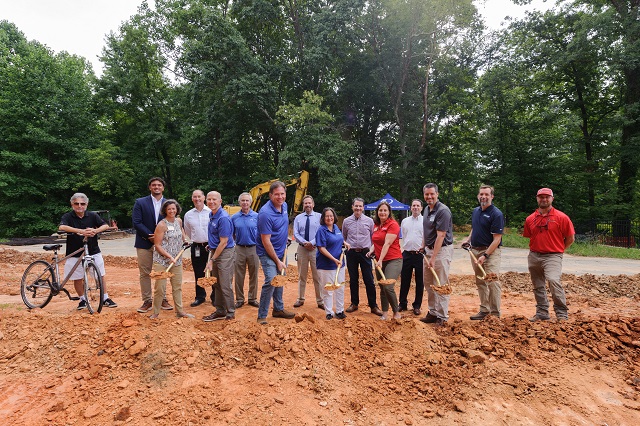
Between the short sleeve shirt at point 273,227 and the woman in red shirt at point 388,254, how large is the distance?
4.18 feet

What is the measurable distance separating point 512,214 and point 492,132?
4.59 meters

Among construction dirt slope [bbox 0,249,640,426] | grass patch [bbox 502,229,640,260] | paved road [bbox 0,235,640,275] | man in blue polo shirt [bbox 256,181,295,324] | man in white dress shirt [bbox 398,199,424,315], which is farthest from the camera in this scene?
grass patch [bbox 502,229,640,260]

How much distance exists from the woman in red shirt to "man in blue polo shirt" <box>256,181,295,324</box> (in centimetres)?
132

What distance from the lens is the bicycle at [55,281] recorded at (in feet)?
16.1

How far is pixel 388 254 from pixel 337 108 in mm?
20715

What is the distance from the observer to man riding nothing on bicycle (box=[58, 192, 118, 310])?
193 inches

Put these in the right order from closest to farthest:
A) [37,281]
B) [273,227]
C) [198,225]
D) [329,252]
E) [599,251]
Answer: [273,227] < [329,252] < [37,281] < [198,225] < [599,251]

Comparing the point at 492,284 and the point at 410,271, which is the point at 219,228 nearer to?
the point at 410,271

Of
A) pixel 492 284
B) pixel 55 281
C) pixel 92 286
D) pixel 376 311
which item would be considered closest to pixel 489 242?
pixel 492 284

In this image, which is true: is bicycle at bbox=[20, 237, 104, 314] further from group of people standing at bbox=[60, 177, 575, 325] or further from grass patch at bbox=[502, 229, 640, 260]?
grass patch at bbox=[502, 229, 640, 260]

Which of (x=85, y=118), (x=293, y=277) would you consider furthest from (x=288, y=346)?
(x=85, y=118)

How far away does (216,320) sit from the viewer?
4.62 m

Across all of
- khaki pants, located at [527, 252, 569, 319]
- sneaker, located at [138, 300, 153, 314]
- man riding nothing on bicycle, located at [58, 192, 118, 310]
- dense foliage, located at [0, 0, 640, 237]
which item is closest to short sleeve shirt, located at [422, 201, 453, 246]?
khaki pants, located at [527, 252, 569, 319]

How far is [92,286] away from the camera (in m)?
5.15
